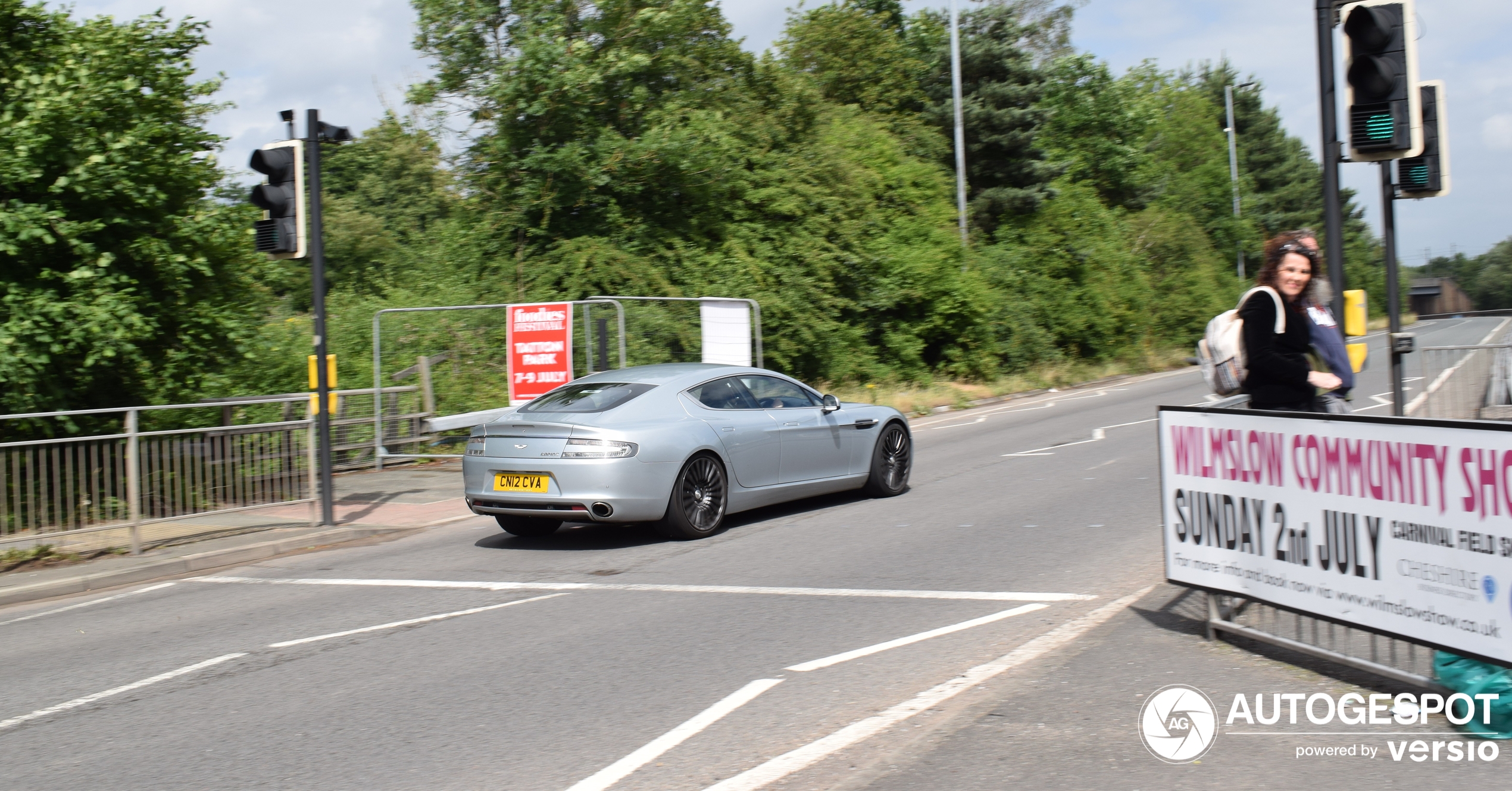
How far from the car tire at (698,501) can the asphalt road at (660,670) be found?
0.20 m

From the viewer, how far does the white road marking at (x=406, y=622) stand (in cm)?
661

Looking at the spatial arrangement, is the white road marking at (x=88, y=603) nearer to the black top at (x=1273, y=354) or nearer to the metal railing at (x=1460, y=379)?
the black top at (x=1273, y=354)

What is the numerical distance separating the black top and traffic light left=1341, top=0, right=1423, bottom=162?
6.82 feet

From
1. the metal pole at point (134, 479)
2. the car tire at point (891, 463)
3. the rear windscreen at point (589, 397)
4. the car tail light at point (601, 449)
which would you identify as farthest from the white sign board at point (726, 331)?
the metal pole at point (134, 479)

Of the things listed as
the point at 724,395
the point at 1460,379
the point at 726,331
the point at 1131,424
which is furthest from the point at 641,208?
the point at 1460,379

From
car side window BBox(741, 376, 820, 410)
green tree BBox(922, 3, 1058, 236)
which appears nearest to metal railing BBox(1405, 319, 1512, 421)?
car side window BBox(741, 376, 820, 410)

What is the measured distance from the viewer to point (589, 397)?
9.87 meters

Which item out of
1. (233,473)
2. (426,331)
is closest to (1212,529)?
(233,473)

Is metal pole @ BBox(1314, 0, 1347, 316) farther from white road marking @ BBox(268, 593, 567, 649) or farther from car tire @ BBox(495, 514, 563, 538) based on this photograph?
car tire @ BBox(495, 514, 563, 538)

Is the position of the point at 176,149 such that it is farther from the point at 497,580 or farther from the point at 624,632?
the point at 624,632

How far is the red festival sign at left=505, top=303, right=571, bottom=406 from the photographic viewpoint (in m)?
14.6

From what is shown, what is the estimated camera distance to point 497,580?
8.29 metres

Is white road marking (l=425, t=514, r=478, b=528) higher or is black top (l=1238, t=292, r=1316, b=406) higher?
black top (l=1238, t=292, r=1316, b=406)

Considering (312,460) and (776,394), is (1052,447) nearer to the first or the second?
(776,394)
